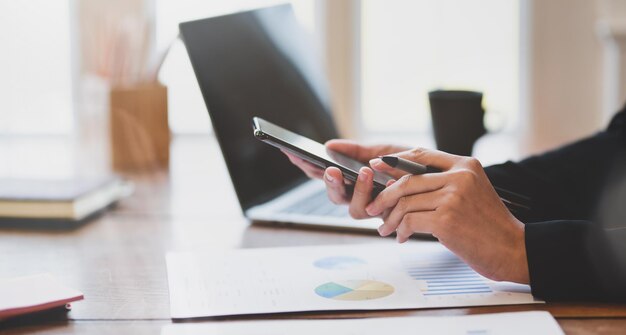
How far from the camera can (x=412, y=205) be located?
70cm

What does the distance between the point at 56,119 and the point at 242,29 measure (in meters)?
1.75

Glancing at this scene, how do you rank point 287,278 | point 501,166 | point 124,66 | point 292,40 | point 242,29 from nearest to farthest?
point 287,278, point 501,166, point 242,29, point 292,40, point 124,66

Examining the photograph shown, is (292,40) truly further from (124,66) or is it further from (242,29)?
(124,66)

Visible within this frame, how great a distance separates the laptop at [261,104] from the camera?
3.23 ft

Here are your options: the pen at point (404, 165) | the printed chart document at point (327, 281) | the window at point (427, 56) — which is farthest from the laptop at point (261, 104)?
the window at point (427, 56)

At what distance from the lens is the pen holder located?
1508mm

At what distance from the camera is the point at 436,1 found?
2.63 m

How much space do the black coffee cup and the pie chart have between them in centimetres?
41

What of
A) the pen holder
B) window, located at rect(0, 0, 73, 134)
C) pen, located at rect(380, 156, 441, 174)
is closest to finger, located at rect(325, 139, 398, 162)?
pen, located at rect(380, 156, 441, 174)

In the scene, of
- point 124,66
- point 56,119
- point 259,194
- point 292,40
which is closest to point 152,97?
point 124,66

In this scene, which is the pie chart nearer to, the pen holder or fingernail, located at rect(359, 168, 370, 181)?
fingernail, located at rect(359, 168, 370, 181)

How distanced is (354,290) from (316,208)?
0.35 m

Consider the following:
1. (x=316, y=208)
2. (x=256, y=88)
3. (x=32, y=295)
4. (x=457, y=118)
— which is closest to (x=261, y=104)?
(x=256, y=88)

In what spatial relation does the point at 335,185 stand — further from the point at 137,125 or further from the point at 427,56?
the point at 427,56
